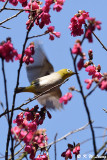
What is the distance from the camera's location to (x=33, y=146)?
3367mm

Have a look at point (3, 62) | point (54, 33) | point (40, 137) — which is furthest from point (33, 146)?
point (54, 33)

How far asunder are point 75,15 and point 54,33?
556 millimetres

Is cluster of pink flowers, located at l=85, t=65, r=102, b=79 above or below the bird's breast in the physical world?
below

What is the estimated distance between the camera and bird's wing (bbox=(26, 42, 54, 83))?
15.9 ft

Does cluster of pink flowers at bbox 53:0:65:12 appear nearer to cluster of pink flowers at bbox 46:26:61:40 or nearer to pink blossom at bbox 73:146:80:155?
cluster of pink flowers at bbox 46:26:61:40

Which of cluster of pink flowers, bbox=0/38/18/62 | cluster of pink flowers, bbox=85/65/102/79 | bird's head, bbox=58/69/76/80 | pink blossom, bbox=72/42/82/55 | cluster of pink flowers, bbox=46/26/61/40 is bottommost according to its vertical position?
pink blossom, bbox=72/42/82/55

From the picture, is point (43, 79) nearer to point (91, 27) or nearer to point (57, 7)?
point (57, 7)

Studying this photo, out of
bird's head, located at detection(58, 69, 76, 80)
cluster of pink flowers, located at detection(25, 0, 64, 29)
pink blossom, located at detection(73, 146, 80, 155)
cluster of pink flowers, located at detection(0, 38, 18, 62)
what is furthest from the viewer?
bird's head, located at detection(58, 69, 76, 80)

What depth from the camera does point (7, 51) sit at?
2.75 m

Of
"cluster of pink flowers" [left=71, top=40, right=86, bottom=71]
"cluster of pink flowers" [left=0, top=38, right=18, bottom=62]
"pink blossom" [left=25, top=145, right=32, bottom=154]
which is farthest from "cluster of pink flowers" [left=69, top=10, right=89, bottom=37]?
"pink blossom" [left=25, top=145, right=32, bottom=154]

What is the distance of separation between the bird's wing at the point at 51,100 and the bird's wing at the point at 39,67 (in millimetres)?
387

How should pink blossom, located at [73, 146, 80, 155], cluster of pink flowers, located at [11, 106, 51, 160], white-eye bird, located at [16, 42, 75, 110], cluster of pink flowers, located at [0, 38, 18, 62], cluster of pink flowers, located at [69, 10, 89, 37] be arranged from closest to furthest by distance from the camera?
1. cluster of pink flowers, located at [0, 38, 18, 62]
2. cluster of pink flowers, located at [11, 106, 51, 160]
3. pink blossom, located at [73, 146, 80, 155]
4. cluster of pink flowers, located at [69, 10, 89, 37]
5. white-eye bird, located at [16, 42, 75, 110]

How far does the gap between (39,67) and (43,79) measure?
0.29 metres

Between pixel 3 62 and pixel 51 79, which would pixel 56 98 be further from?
pixel 3 62
